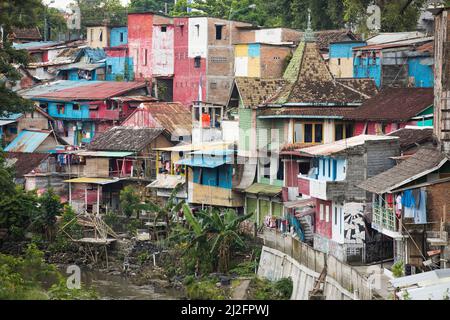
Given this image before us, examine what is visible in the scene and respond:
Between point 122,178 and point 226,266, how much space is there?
15783 millimetres

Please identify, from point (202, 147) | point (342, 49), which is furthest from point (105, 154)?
point (342, 49)

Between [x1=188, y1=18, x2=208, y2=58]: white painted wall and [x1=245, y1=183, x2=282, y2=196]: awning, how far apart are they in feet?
60.1

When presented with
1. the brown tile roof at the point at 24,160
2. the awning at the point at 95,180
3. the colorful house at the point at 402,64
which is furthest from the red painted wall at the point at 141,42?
the colorful house at the point at 402,64

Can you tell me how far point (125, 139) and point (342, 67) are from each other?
1125 centimetres

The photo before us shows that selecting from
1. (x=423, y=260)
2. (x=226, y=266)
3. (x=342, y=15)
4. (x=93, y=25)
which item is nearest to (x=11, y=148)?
(x=93, y=25)

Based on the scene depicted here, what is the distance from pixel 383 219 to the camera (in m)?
39.7

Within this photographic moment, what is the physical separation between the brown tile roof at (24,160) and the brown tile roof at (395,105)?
2010 cm

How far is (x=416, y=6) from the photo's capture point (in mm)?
59312

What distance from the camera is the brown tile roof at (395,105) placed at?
156 ft

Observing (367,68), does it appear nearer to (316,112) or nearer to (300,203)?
(316,112)

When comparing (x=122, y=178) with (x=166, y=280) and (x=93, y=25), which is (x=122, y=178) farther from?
(x=93, y=25)

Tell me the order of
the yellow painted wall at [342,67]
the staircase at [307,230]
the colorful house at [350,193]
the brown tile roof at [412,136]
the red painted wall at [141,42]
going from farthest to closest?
the red painted wall at [141,42], the yellow painted wall at [342,67], the staircase at [307,230], the brown tile roof at [412,136], the colorful house at [350,193]

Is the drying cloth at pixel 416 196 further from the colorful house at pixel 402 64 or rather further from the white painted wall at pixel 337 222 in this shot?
the colorful house at pixel 402 64

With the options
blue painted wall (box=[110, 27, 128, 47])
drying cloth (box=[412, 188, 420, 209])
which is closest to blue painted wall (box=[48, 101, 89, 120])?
blue painted wall (box=[110, 27, 128, 47])
